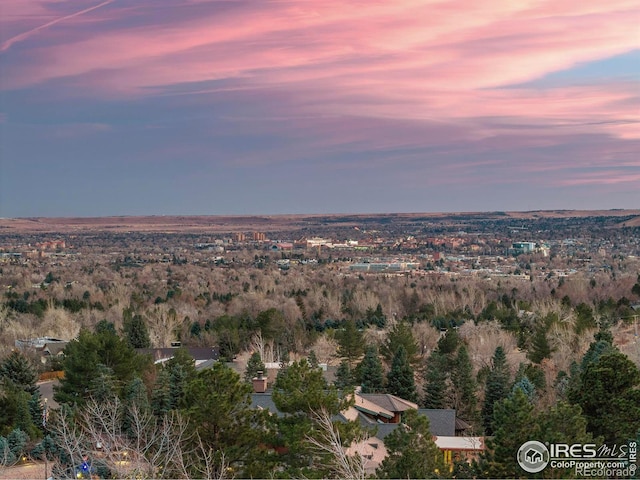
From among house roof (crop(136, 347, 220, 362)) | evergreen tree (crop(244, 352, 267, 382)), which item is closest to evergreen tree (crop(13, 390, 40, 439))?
evergreen tree (crop(244, 352, 267, 382))

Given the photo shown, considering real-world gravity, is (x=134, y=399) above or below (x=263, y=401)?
below

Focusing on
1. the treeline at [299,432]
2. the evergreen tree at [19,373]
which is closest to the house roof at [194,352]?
the evergreen tree at [19,373]

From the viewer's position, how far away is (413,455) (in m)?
20.8

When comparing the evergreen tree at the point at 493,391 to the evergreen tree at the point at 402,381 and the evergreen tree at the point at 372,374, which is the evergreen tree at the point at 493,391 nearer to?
the evergreen tree at the point at 402,381

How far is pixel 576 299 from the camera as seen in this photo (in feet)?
296

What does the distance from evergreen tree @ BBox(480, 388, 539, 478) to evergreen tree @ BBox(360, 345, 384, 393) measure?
2254 cm

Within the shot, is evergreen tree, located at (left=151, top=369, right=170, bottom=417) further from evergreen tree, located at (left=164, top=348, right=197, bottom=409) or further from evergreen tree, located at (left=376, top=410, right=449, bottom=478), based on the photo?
evergreen tree, located at (left=376, top=410, right=449, bottom=478)

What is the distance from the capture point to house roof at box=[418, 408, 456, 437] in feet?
107

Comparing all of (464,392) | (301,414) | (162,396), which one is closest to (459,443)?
(301,414)

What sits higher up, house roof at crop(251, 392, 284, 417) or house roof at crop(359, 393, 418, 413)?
house roof at crop(251, 392, 284, 417)

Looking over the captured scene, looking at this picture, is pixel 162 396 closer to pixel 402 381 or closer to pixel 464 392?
pixel 402 381

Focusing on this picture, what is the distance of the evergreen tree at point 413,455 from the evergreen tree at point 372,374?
68.5ft

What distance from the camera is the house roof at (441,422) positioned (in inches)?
1281

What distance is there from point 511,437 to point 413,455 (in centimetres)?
244
